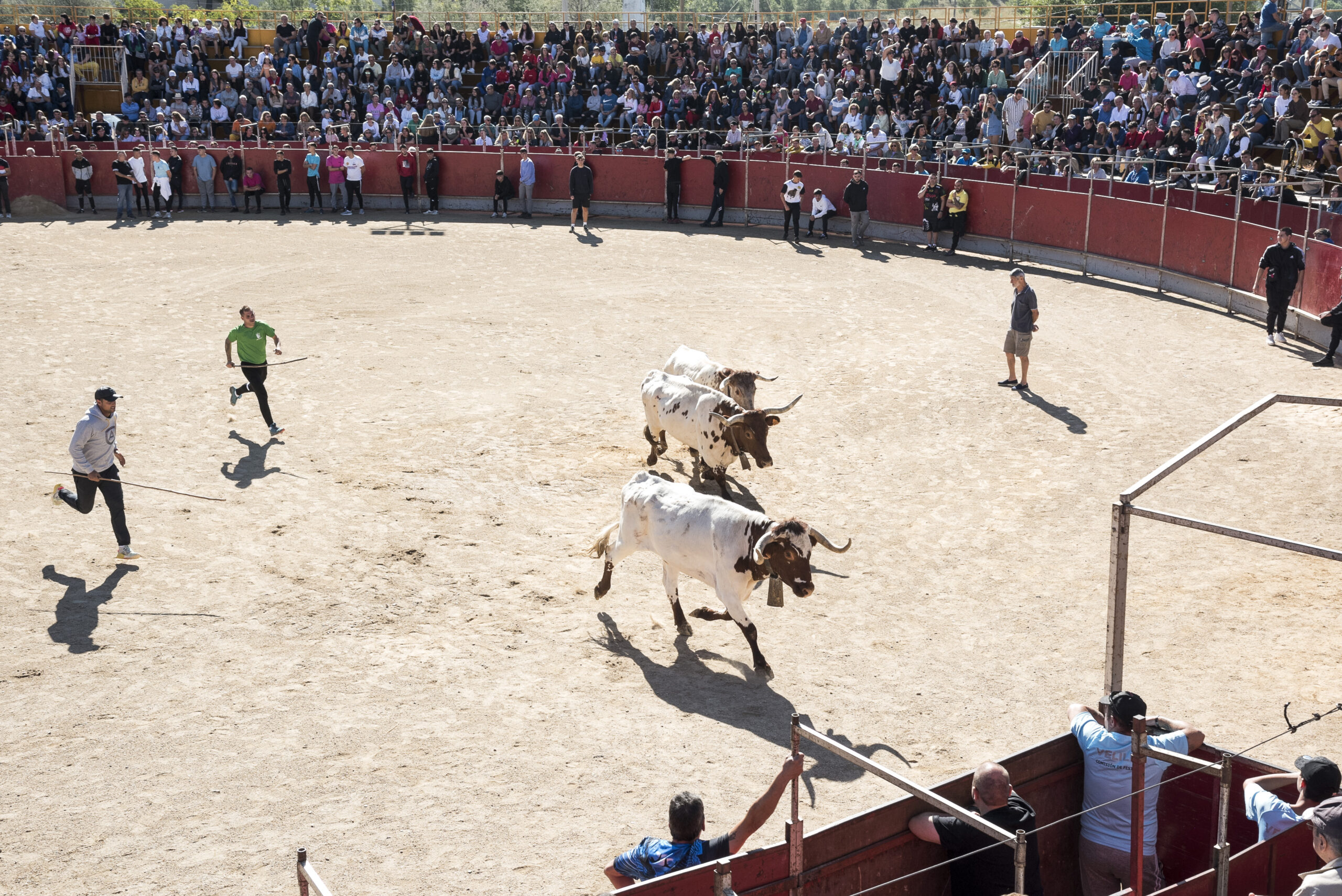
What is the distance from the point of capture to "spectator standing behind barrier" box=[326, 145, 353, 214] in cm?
3066

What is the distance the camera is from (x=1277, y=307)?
18.7 metres

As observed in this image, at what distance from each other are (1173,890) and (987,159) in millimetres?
24026

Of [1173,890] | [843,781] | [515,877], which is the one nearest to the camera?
[1173,890]

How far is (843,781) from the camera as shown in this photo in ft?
28.1

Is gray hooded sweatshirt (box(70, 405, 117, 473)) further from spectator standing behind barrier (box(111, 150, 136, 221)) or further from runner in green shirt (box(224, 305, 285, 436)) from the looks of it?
spectator standing behind barrier (box(111, 150, 136, 221))

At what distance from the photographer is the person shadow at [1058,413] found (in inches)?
617

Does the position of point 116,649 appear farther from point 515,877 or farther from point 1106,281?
point 1106,281

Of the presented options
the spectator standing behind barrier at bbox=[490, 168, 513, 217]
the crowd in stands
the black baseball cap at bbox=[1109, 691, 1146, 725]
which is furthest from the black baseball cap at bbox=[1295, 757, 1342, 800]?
the spectator standing behind barrier at bbox=[490, 168, 513, 217]

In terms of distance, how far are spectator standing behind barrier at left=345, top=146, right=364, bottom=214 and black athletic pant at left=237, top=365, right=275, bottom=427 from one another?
1653 centimetres

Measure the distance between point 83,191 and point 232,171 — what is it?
3.77m

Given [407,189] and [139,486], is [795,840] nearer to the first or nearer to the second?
[139,486]

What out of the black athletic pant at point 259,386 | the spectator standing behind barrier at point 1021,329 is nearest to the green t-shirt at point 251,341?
the black athletic pant at point 259,386

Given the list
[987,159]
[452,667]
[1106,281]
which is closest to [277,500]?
[452,667]

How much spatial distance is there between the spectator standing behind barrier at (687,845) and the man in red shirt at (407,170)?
2729 cm
